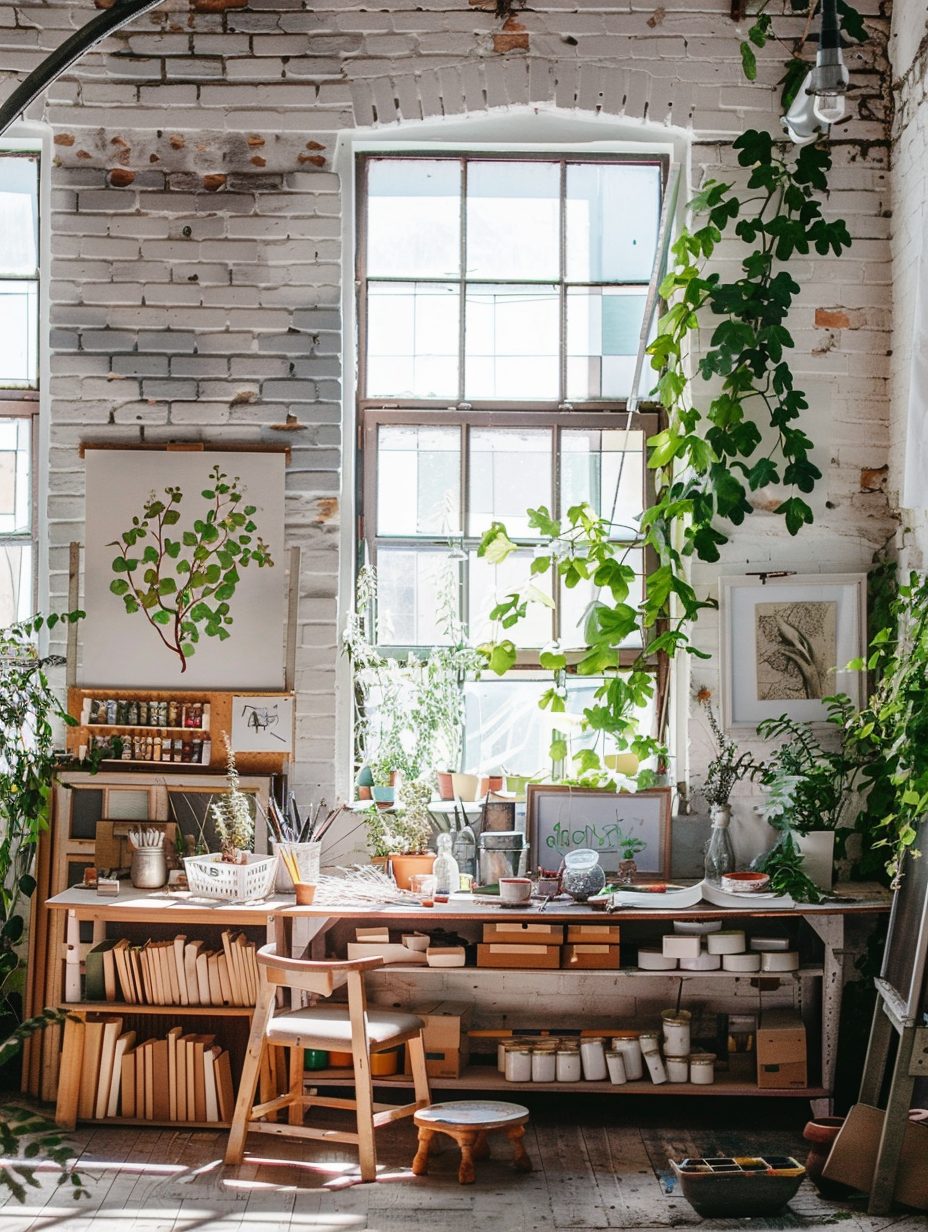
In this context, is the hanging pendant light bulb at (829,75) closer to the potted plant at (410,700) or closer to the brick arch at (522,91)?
the brick arch at (522,91)

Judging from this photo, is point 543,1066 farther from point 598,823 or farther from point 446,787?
point 446,787

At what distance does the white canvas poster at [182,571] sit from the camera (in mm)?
4676

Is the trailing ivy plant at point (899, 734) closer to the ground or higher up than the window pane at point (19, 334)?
closer to the ground

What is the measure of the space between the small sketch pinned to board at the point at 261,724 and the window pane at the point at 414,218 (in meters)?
1.69

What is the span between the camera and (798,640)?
4645 mm

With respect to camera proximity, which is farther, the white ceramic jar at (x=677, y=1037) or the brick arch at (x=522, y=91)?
the brick arch at (x=522, y=91)

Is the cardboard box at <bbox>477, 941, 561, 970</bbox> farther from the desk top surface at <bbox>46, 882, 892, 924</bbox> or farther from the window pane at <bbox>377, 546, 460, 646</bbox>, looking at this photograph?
the window pane at <bbox>377, 546, 460, 646</bbox>

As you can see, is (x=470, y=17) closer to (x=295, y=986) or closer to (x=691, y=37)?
(x=691, y=37)

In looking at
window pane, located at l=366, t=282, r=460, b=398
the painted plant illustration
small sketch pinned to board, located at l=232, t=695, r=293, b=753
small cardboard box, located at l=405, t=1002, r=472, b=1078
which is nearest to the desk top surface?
small cardboard box, located at l=405, t=1002, r=472, b=1078

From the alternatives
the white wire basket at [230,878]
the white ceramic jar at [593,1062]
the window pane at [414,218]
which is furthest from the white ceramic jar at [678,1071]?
the window pane at [414,218]

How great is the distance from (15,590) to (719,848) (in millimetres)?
2787

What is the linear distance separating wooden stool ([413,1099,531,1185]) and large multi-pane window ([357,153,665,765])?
138 cm

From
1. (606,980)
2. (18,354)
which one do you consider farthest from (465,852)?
(18,354)

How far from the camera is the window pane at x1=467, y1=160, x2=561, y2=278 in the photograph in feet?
16.1
